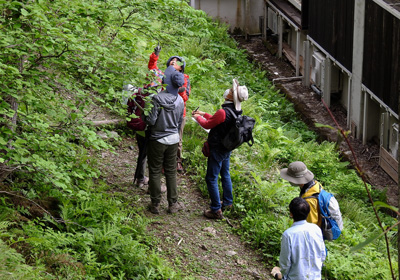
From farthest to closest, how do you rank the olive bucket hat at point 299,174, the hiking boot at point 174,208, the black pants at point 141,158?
the black pants at point 141,158 → the hiking boot at point 174,208 → the olive bucket hat at point 299,174

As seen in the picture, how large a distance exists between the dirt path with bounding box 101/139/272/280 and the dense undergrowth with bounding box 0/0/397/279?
0.72 ft

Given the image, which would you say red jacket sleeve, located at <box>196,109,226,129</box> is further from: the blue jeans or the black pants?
the black pants

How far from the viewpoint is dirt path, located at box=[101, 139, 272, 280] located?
27.7 ft

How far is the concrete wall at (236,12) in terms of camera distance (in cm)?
2483

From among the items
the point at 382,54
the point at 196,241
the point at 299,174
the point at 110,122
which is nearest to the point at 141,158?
the point at 196,241

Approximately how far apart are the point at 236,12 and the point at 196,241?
1740 centimetres

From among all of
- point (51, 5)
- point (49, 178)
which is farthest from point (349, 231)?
point (51, 5)

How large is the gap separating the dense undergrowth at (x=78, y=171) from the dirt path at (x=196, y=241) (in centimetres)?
22

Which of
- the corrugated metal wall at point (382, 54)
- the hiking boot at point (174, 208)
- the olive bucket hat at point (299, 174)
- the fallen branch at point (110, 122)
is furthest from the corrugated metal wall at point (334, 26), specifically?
the olive bucket hat at point (299, 174)

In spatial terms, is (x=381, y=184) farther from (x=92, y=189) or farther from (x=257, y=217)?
(x=92, y=189)

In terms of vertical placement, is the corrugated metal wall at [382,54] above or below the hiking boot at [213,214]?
above

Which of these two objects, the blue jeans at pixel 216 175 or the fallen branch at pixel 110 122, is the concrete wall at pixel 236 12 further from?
the blue jeans at pixel 216 175

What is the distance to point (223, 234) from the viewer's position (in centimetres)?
930

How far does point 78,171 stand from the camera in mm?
7809
